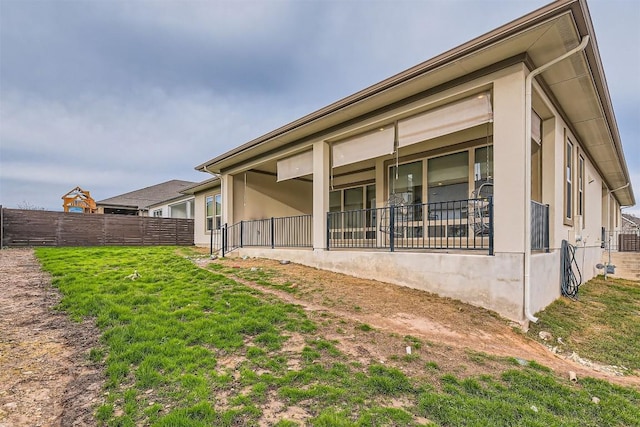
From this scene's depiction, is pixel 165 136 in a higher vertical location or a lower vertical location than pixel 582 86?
higher

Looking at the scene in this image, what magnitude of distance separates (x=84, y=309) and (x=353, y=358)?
3864 mm

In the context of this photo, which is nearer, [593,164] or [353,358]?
[353,358]

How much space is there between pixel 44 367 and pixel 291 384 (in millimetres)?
2351

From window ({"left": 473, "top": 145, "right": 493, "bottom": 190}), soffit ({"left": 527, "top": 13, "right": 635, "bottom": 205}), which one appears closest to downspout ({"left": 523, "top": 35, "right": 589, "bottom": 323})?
soffit ({"left": 527, "top": 13, "right": 635, "bottom": 205})

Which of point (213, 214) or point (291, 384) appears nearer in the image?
point (291, 384)

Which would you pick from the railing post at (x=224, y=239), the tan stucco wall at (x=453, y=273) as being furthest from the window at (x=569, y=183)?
the railing post at (x=224, y=239)

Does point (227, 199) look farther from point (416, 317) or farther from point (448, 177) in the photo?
point (416, 317)

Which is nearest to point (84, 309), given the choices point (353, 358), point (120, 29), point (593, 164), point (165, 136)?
point (353, 358)

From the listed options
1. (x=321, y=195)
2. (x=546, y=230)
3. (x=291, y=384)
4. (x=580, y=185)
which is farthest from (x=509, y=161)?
(x=580, y=185)

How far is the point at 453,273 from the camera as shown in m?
5.03

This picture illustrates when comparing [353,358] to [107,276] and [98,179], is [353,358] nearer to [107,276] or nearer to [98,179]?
[107,276]

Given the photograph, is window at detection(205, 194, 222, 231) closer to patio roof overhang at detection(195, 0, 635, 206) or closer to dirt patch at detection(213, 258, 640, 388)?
patio roof overhang at detection(195, 0, 635, 206)

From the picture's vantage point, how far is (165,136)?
24516 millimetres

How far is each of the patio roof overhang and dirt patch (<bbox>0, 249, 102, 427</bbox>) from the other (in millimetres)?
5492
